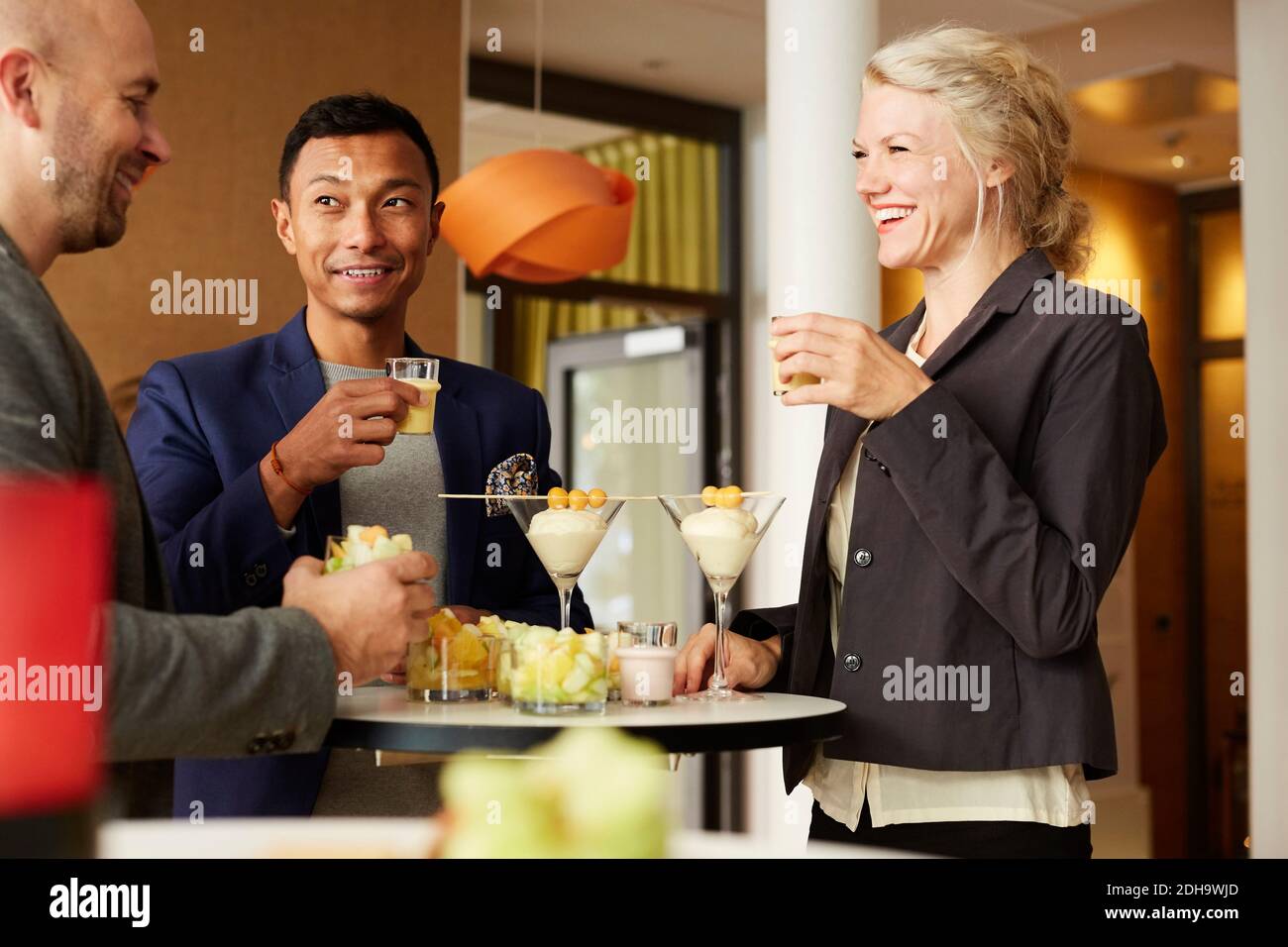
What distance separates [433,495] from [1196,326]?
6.63 m

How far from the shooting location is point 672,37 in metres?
6.08

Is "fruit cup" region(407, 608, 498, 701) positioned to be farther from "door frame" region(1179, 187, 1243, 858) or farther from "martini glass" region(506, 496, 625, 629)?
"door frame" region(1179, 187, 1243, 858)

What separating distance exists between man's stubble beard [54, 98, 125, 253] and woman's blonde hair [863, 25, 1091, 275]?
3.66 ft

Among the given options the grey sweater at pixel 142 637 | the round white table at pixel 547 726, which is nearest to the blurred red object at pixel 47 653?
the grey sweater at pixel 142 637

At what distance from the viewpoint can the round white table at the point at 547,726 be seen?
4.91ft

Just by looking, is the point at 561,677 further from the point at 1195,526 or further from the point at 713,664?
the point at 1195,526

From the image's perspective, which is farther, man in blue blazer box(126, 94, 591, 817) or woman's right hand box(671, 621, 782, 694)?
woman's right hand box(671, 621, 782, 694)

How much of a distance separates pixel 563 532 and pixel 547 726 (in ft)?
1.70

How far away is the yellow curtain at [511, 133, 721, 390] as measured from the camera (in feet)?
22.8

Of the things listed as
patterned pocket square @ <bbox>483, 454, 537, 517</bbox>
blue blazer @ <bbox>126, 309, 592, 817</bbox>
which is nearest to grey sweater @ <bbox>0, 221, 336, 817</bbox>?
blue blazer @ <bbox>126, 309, 592, 817</bbox>

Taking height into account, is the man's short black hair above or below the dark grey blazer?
above

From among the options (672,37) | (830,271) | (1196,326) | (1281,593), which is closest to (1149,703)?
(1196,326)

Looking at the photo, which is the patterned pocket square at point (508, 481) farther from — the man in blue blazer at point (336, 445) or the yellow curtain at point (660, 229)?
the yellow curtain at point (660, 229)
